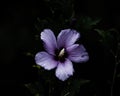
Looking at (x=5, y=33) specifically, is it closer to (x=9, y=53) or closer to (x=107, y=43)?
(x=9, y=53)

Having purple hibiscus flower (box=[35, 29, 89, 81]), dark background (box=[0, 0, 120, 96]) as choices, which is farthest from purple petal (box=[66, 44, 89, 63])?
dark background (box=[0, 0, 120, 96])

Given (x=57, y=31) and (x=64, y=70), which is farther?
(x=57, y=31)

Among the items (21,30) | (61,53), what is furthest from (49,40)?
(21,30)

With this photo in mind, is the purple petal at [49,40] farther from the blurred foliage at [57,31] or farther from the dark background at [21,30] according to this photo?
the dark background at [21,30]

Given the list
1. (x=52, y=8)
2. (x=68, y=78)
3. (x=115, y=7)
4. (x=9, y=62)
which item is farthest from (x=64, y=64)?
(x=115, y=7)

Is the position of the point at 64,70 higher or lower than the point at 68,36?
lower

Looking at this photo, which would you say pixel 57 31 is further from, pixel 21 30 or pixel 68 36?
pixel 21 30

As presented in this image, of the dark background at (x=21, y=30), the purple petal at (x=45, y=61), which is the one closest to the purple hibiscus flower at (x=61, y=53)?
the purple petal at (x=45, y=61)

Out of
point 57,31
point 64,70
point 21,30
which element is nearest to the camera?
point 64,70

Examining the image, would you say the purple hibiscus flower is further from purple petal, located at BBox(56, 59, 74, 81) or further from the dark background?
the dark background
